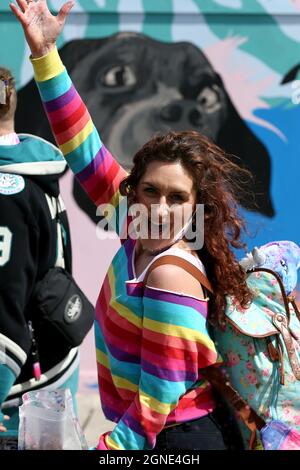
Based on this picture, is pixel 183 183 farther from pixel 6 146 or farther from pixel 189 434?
pixel 6 146

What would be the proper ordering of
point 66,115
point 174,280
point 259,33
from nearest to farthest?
point 174,280 → point 66,115 → point 259,33

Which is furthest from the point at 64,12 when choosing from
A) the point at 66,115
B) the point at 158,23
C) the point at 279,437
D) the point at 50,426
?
the point at 158,23

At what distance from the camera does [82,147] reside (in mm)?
2170

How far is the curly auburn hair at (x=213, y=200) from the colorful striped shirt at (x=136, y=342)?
0.11 metres

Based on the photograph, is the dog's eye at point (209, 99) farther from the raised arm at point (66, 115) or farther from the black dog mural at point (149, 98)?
the raised arm at point (66, 115)

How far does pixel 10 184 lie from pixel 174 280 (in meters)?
1.24

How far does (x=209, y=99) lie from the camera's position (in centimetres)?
483

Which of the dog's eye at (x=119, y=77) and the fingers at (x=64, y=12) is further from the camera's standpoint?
the dog's eye at (x=119, y=77)

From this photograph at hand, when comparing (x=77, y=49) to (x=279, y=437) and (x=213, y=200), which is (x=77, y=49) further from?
(x=279, y=437)

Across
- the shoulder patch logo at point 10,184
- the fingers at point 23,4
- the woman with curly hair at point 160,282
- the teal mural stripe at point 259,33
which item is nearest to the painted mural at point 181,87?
the teal mural stripe at point 259,33

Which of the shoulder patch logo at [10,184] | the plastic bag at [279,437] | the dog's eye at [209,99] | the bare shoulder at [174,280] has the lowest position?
the dog's eye at [209,99]

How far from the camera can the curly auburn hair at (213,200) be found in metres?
1.91

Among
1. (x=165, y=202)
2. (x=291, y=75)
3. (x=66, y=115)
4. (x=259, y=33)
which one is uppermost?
(x=66, y=115)
